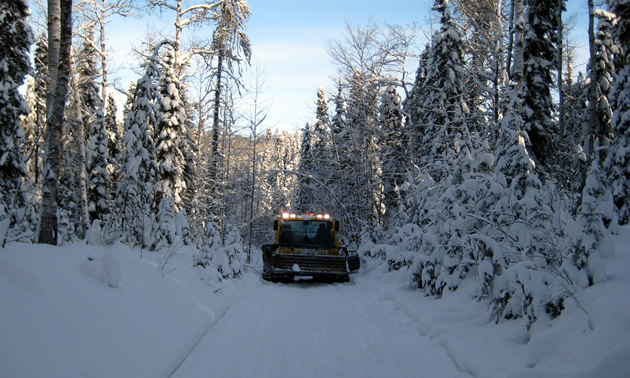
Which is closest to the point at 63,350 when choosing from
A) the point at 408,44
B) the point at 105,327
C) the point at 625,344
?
the point at 105,327

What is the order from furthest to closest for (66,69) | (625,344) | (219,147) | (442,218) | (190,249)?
(219,147) → (190,249) → (442,218) → (66,69) → (625,344)

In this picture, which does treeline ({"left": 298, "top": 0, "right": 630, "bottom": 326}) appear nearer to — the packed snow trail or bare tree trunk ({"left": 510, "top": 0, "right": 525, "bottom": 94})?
bare tree trunk ({"left": 510, "top": 0, "right": 525, "bottom": 94})

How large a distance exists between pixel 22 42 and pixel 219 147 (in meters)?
13.6

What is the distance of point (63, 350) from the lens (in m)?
3.71

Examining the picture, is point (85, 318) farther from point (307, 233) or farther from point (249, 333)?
point (307, 233)

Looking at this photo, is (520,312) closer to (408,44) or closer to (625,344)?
(625,344)

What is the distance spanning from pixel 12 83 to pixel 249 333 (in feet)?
49.8

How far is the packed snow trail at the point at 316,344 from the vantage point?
499cm

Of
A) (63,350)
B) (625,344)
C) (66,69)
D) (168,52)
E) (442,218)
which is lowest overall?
(63,350)

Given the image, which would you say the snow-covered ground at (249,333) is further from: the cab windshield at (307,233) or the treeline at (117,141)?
the cab windshield at (307,233)

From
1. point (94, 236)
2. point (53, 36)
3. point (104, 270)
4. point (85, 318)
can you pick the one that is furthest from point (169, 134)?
point (85, 318)

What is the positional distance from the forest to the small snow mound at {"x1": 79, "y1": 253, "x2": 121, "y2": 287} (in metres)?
1.04

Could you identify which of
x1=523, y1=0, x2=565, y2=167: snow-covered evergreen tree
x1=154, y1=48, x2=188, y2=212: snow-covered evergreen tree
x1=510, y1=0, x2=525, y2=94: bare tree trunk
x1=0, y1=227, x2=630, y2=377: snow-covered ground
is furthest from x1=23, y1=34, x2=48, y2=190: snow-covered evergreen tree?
x1=523, y1=0, x2=565, y2=167: snow-covered evergreen tree

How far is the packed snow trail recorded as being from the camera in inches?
196
